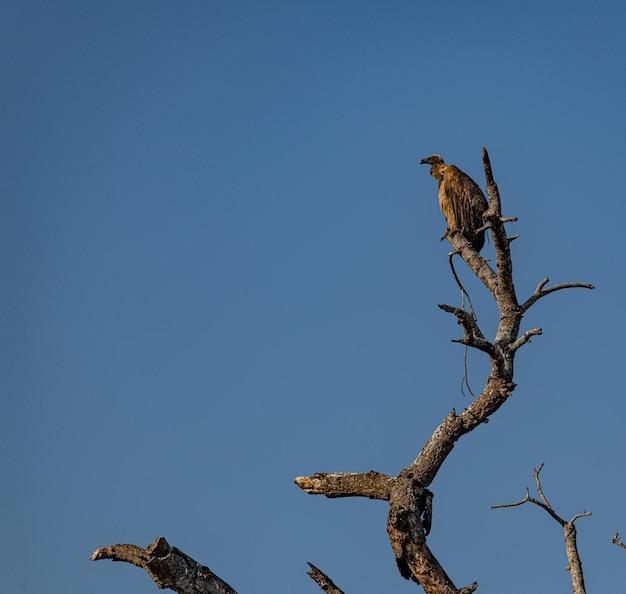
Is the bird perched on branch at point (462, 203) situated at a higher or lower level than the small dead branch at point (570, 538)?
higher

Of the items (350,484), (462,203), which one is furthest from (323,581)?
(462,203)

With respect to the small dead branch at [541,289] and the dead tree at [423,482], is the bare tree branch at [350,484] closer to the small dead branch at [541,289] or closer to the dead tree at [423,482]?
the dead tree at [423,482]

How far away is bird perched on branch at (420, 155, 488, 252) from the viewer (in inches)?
438

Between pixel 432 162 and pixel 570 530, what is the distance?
17.2 feet

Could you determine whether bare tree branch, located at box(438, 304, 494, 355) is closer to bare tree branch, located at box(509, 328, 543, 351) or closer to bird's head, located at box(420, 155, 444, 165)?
bare tree branch, located at box(509, 328, 543, 351)

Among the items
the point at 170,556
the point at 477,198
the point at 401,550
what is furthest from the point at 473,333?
the point at 477,198

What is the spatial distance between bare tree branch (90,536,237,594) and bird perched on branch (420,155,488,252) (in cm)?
522

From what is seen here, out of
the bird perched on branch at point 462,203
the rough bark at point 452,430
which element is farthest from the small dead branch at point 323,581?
the bird perched on branch at point 462,203

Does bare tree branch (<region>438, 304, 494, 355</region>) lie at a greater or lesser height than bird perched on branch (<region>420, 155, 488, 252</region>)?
lesser

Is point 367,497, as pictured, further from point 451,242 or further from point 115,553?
point 451,242

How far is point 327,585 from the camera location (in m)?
7.14

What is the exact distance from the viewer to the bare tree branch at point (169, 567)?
6547 millimetres

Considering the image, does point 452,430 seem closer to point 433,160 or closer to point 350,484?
point 350,484

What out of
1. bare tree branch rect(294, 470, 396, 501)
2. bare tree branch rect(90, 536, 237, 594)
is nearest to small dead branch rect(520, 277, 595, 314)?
bare tree branch rect(294, 470, 396, 501)
